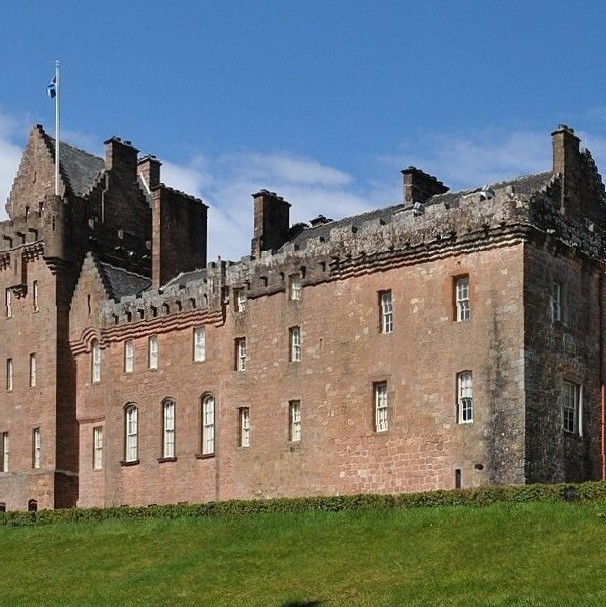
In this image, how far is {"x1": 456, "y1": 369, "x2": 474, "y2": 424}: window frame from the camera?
4575 centimetres

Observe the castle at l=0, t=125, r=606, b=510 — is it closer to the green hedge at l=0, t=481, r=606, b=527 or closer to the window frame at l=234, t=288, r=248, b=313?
the window frame at l=234, t=288, r=248, b=313

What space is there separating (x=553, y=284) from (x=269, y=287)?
40.5 ft

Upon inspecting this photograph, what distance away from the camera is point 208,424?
56.0 meters

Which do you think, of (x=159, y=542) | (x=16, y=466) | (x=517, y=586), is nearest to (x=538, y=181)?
(x=159, y=542)

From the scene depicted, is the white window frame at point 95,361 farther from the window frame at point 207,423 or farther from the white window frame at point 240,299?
the white window frame at point 240,299

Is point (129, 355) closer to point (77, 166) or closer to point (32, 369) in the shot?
point (32, 369)

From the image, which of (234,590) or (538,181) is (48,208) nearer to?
(538,181)

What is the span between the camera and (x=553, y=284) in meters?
46.6

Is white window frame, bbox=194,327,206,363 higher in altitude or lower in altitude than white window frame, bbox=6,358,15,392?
higher

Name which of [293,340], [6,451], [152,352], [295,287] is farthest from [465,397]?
[6,451]

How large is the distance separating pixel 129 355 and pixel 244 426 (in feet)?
27.2

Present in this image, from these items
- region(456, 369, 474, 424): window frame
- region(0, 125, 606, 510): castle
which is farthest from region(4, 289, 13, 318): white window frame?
region(456, 369, 474, 424): window frame

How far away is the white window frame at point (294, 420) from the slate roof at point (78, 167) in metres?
18.1

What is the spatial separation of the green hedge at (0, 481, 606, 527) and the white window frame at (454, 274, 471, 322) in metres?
7.50
